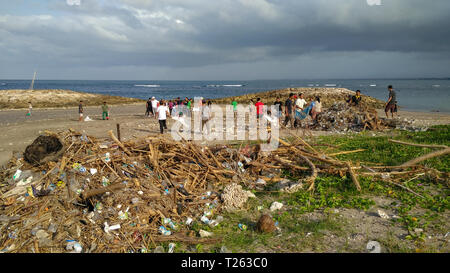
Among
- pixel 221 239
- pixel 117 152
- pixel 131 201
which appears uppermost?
pixel 117 152

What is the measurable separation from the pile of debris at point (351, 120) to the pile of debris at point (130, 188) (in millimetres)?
7296

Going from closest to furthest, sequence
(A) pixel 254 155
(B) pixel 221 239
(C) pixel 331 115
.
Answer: (B) pixel 221 239
(A) pixel 254 155
(C) pixel 331 115

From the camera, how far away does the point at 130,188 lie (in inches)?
222

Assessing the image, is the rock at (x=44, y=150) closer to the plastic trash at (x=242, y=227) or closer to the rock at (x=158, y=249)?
the rock at (x=158, y=249)

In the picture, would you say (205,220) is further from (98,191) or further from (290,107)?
(290,107)

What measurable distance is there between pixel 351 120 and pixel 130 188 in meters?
12.5

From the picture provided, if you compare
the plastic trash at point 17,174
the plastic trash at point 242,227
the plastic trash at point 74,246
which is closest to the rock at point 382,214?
the plastic trash at point 242,227

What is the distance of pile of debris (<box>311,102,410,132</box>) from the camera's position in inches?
552

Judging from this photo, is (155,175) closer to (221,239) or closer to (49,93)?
(221,239)

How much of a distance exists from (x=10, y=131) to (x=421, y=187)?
18619mm

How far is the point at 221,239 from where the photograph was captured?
4.70 m

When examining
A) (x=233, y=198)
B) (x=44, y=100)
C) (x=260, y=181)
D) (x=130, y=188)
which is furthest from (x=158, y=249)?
(x=44, y=100)

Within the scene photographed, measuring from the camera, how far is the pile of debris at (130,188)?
457 centimetres
